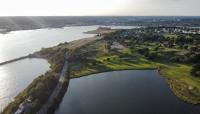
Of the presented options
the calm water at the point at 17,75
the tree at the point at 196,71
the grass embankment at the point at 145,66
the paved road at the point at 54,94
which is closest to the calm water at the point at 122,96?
the paved road at the point at 54,94

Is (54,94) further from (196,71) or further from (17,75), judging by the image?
(196,71)

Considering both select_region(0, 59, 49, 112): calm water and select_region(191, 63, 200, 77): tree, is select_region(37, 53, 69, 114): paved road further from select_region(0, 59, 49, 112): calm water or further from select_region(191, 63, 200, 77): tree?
select_region(191, 63, 200, 77): tree

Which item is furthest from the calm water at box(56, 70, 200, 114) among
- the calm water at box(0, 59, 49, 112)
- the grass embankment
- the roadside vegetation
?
the calm water at box(0, 59, 49, 112)

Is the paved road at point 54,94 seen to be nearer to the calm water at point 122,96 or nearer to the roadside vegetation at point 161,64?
the calm water at point 122,96

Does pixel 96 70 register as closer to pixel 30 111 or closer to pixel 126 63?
pixel 126 63

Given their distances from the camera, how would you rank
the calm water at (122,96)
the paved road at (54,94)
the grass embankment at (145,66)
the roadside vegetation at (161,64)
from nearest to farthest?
the paved road at (54,94) → the calm water at (122,96) → the grass embankment at (145,66) → the roadside vegetation at (161,64)

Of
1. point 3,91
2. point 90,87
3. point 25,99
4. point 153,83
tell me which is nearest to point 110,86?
point 90,87
